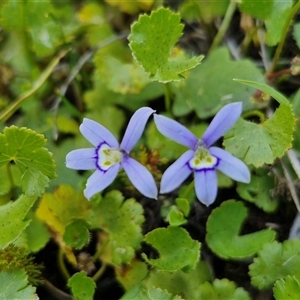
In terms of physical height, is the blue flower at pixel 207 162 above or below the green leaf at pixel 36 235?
above

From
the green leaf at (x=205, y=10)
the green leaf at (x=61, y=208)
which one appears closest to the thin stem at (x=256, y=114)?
the green leaf at (x=205, y=10)

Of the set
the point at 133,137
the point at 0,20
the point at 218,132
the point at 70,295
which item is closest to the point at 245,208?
the point at 218,132

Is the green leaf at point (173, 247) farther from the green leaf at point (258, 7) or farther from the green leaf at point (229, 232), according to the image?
the green leaf at point (258, 7)

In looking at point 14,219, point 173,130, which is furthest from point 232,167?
point 14,219

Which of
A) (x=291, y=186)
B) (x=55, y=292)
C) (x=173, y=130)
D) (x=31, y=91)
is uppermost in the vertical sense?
(x=173, y=130)

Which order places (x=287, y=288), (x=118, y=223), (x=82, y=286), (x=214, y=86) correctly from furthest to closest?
(x=214, y=86), (x=118, y=223), (x=82, y=286), (x=287, y=288)

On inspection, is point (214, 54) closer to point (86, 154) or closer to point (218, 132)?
point (218, 132)

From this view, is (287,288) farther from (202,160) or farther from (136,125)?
(136,125)
